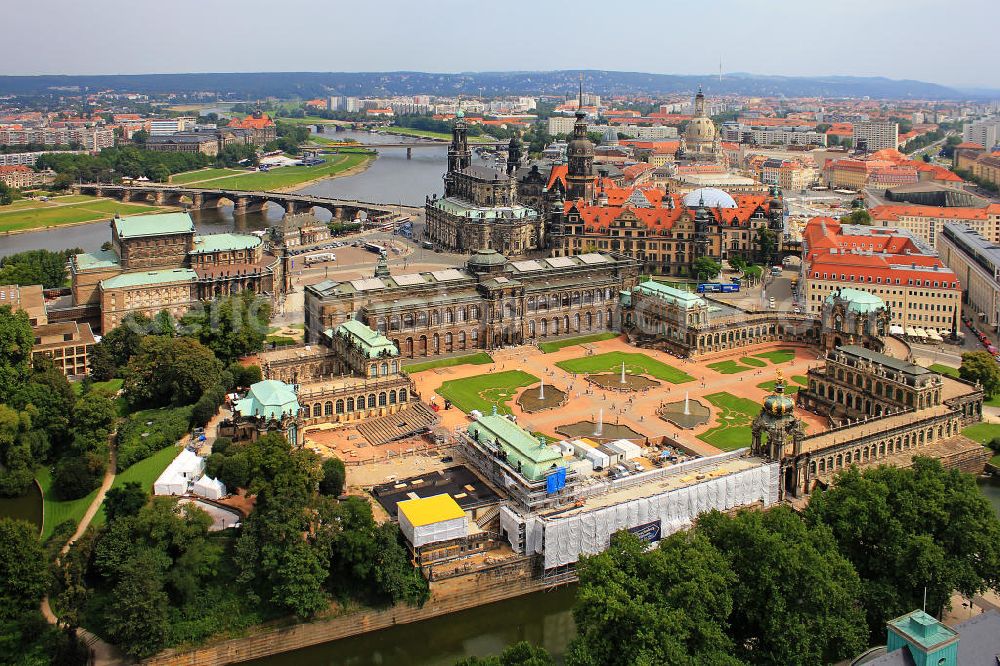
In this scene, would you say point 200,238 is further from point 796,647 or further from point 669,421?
point 796,647

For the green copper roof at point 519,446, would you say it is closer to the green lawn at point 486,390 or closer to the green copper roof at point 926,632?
the green lawn at point 486,390

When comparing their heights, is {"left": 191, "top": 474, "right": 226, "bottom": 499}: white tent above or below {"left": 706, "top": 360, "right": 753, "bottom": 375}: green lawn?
below

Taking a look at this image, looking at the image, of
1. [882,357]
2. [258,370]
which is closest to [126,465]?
[258,370]

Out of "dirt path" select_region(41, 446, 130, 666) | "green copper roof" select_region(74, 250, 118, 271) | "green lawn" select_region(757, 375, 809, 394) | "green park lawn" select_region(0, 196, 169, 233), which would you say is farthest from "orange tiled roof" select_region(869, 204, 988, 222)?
"green park lawn" select_region(0, 196, 169, 233)

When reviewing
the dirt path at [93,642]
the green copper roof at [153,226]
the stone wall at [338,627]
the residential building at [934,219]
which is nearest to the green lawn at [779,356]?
the stone wall at [338,627]

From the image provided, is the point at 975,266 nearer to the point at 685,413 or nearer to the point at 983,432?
the point at 983,432

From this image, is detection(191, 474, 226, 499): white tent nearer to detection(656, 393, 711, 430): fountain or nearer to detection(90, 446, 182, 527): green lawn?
detection(90, 446, 182, 527): green lawn

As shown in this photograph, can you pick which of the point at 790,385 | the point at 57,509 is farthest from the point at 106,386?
the point at 790,385
